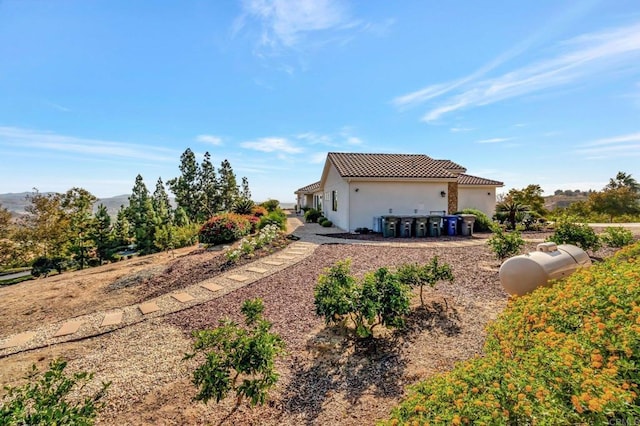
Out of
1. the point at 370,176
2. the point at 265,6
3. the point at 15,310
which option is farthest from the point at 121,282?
the point at 370,176

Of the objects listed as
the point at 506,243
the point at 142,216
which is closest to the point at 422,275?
the point at 506,243

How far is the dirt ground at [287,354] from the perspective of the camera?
316 centimetres

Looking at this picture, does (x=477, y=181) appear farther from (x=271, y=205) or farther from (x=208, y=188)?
(x=208, y=188)

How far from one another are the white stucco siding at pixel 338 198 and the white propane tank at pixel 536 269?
1039cm

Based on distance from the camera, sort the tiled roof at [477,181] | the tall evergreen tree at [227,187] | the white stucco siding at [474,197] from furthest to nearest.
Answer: the tall evergreen tree at [227,187] < the white stucco siding at [474,197] < the tiled roof at [477,181]

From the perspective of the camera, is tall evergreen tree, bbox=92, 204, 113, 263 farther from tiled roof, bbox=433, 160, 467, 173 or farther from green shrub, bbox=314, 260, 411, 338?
tiled roof, bbox=433, 160, 467, 173

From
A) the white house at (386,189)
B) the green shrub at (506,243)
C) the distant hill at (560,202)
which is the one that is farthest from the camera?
the distant hill at (560,202)

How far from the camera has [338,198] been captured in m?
18.1

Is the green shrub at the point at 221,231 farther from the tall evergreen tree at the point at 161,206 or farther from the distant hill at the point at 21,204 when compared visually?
the tall evergreen tree at the point at 161,206

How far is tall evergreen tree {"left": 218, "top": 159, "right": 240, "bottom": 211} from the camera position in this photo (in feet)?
126

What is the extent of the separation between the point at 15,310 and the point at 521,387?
9.73 metres

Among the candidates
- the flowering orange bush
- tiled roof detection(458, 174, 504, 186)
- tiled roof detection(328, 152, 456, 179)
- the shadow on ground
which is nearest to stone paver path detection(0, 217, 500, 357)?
the shadow on ground

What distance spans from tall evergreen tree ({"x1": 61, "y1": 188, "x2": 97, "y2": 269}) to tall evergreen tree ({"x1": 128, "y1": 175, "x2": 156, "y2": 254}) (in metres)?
5.48

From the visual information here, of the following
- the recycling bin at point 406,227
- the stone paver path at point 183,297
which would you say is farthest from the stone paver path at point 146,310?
the recycling bin at point 406,227
